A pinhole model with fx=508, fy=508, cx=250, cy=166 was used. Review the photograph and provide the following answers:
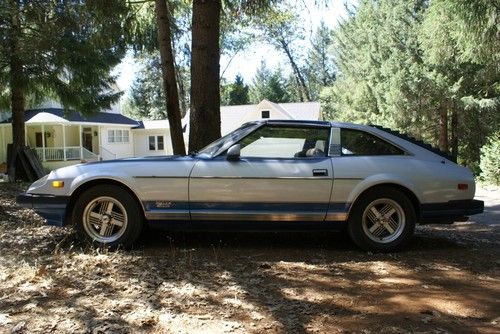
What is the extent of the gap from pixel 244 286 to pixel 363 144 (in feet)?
7.96

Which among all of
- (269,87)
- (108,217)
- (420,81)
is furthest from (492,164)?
(269,87)

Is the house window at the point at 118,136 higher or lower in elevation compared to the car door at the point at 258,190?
higher

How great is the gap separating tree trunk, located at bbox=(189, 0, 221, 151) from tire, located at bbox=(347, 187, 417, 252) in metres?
3.04

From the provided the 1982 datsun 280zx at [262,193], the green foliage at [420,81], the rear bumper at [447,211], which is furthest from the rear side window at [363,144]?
the green foliage at [420,81]

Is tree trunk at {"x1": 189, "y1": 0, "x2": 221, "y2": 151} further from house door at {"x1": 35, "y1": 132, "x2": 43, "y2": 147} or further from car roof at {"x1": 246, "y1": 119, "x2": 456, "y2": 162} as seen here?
house door at {"x1": 35, "y1": 132, "x2": 43, "y2": 147}

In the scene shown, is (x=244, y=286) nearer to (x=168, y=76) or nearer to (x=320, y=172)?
(x=320, y=172)

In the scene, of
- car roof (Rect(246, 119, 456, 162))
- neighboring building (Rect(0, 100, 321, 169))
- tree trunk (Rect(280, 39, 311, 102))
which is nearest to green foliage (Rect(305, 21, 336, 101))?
tree trunk (Rect(280, 39, 311, 102))

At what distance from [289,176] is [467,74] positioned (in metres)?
23.3

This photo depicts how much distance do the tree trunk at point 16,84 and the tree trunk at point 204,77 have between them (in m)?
5.82

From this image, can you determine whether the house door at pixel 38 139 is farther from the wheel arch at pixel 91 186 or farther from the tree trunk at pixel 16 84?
the wheel arch at pixel 91 186

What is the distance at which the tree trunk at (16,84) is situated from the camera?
12875 mm

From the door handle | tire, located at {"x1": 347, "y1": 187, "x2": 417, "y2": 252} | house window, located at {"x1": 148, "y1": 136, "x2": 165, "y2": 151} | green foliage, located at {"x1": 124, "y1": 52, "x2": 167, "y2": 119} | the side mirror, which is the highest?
green foliage, located at {"x1": 124, "y1": 52, "x2": 167, "y2": 119}

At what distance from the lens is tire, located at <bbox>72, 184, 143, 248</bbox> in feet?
18.3

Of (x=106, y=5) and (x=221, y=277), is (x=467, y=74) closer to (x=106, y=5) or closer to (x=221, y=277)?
(x=106, y=5)
